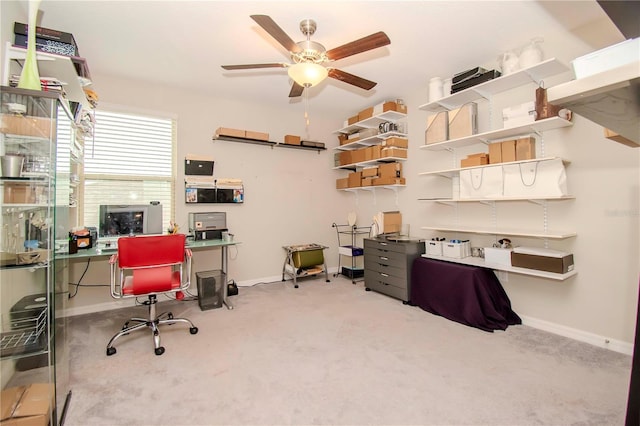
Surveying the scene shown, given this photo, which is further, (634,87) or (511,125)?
(511,125)

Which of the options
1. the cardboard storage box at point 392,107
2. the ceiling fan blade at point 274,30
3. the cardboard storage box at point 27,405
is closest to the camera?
the cardboard storage box at point 27,405

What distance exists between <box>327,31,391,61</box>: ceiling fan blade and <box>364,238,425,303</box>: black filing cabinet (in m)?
2.22

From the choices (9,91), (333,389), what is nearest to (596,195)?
(333,389)

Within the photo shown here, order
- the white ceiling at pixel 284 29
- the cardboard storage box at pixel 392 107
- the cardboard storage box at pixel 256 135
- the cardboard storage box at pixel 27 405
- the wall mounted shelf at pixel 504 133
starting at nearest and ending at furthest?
1. the cardboard storage box at pixel 27 405
2. the white ceiling at pixel 284 29
3. the wall mounted shelf at pixel 504 133
4. the cardboard storage box at pixel 392 107
5. the cardboard storage box at pixel 256 135

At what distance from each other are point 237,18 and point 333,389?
2891 millimetres

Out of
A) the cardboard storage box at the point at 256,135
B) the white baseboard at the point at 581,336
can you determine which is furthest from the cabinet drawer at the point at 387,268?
the cardboard storage box at the point at 256,135

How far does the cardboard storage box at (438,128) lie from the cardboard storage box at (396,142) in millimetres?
574

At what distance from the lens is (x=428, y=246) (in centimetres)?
348

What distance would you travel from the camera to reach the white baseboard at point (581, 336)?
7.55ft

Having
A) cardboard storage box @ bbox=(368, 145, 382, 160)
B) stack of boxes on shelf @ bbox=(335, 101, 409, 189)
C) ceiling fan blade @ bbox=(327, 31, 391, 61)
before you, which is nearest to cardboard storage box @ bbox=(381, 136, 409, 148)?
stack of boxes on shelf @ bbox=(335, 101, 409, 189)

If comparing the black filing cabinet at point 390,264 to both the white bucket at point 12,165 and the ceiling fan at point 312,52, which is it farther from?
the white bucket at point 12,165

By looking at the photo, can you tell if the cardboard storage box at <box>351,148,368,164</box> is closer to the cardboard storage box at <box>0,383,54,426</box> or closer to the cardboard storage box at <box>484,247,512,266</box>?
the cardboard storage box at <box>484,247,512,266</box>

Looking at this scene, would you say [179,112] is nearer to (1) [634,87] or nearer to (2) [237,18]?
(2) [237,18]

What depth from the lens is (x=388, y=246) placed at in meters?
3.74
